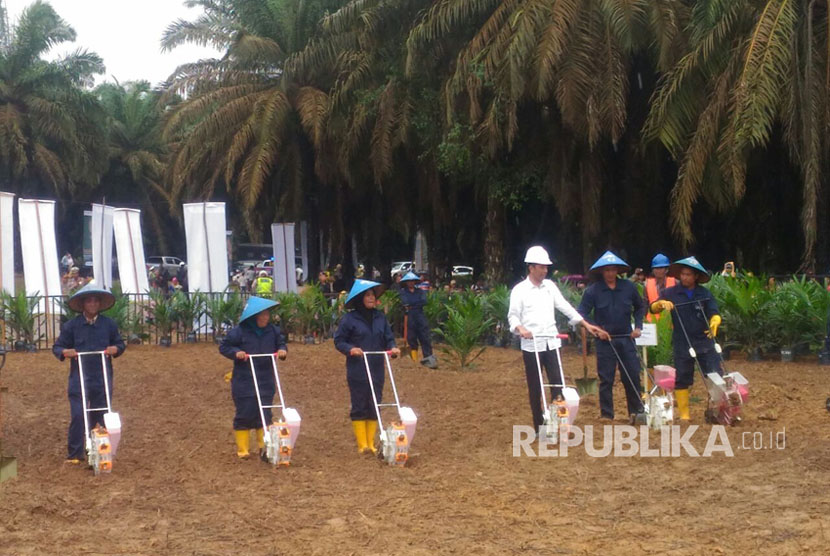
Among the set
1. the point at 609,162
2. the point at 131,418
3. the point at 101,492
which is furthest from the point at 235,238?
the point at 101,492

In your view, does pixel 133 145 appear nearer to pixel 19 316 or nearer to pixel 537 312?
pixel 19 316

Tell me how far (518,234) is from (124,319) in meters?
14.5

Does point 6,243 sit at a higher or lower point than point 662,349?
higher

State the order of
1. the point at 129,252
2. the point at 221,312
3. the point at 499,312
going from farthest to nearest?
the point at 129,252
the point at 221,312
the point at 499,312

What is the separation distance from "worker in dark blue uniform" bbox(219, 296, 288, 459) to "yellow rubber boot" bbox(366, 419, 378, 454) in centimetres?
90

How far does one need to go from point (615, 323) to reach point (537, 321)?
3.20 feet

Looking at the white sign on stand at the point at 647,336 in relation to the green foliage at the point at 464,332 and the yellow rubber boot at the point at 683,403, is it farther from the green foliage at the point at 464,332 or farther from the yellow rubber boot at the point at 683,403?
the green foliage at the point at 464,332

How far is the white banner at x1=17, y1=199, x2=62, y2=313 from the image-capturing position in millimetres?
22828

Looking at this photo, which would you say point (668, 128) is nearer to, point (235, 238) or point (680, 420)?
point (680, 420)

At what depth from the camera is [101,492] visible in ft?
27.8

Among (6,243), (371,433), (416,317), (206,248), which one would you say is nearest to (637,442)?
(371,433)

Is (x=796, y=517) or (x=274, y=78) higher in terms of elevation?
(x=274, y=78)

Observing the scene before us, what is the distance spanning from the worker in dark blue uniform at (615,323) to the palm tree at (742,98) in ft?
25.7

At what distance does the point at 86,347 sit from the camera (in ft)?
32.1
